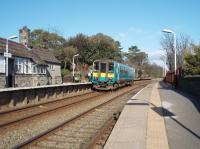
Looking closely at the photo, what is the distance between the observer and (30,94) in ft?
66.8

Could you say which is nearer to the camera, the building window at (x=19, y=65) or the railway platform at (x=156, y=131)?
the railway platform at (x=156, y=131)

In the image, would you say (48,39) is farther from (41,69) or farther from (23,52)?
(23,52)

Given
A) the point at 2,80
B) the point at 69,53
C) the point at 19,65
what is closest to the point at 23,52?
the point at 19,65

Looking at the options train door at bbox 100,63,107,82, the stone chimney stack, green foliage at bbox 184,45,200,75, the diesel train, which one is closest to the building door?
the diesel train

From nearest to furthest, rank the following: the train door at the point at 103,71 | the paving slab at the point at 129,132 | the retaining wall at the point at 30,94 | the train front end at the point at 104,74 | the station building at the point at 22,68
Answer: the paving slab at the point at 129,132, the retaining wall at the point at 30,94, the train front end at the point at 104,74, the train door at the point at 103,71, the station building at the point at 22,68

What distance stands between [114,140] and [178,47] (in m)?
42.4

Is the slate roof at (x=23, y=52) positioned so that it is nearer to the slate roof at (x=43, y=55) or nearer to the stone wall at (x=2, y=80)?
the slate roof at (x=43, y=55)

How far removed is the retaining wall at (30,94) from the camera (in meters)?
17.4

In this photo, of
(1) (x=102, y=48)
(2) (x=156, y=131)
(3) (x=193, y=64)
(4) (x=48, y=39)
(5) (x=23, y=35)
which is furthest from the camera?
(4) (x=48, y=39)

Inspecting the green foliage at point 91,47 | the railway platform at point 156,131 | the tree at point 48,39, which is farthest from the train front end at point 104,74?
the tree at point 48,39

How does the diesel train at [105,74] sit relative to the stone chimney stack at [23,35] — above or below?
below

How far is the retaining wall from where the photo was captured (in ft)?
57.0

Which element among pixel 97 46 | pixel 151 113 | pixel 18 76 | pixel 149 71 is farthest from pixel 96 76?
pixel 149 71

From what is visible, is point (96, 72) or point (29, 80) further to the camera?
point (29, 80)
